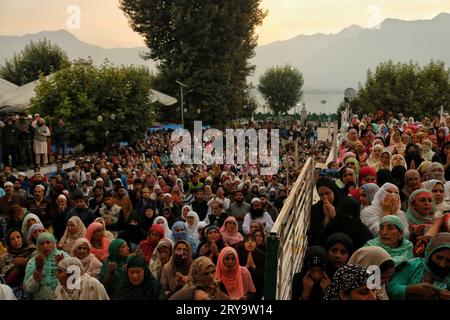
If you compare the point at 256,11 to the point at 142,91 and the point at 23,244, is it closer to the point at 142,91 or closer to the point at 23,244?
the point at 142,91

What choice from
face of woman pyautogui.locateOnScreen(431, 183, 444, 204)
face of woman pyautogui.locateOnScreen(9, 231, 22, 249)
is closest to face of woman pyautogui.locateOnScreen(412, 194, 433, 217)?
face of woman pyautogui.locateOnScreen(431, 183, 444, 204)

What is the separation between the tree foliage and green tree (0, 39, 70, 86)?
2070 cm

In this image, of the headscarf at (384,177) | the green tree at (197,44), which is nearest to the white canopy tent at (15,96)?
the headscarf at (384,177)

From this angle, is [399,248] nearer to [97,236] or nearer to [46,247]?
[46,247]

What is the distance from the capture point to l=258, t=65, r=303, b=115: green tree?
65250 millimetres

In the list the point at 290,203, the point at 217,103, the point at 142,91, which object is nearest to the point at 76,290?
the point at 290,203

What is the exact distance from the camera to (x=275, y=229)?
3.17m

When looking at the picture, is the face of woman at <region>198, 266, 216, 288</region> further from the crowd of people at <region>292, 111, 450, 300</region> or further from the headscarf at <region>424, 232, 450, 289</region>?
the headscarf at <region>424, 232, 450, 289</region>

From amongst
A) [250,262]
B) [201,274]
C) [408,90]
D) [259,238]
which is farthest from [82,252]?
[408,90]

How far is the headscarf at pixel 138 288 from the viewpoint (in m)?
4.36

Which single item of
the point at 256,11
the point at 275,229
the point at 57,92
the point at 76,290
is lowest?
the point at 76,290

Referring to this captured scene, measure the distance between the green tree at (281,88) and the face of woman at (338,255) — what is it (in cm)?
6221
